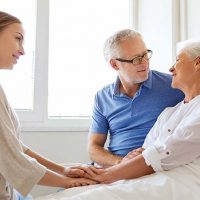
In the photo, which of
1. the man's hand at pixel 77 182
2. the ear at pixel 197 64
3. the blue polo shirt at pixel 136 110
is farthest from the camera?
the blue polo shirt at pixel 136 110

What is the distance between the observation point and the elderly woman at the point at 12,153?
43.8 inches

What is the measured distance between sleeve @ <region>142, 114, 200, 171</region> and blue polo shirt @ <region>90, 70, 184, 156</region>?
1.49ft

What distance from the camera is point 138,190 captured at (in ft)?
3.59

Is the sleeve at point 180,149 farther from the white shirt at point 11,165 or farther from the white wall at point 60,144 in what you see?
the white wall at point 60,144

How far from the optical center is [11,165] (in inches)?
44.0

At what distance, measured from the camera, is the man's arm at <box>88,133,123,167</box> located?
173 centimetres

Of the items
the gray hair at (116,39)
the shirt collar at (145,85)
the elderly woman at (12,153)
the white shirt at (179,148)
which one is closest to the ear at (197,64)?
the white shirt at (179,148)

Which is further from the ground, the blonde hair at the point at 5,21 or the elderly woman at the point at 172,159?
the blonde hair at the point at 5,21

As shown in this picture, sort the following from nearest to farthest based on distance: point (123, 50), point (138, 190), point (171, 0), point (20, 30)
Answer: point (138, 190), point (20, 30), point (123, 50), point (171, 0)

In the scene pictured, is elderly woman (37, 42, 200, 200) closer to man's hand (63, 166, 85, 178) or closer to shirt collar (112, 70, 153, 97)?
man's hand (63, 166, 85, 178)

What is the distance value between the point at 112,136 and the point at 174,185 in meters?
0.79

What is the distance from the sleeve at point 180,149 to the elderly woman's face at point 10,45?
26.6 inches

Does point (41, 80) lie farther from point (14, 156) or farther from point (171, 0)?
point (14, 156)

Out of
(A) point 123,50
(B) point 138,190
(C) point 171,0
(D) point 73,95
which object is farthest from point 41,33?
(B) point 138,190
